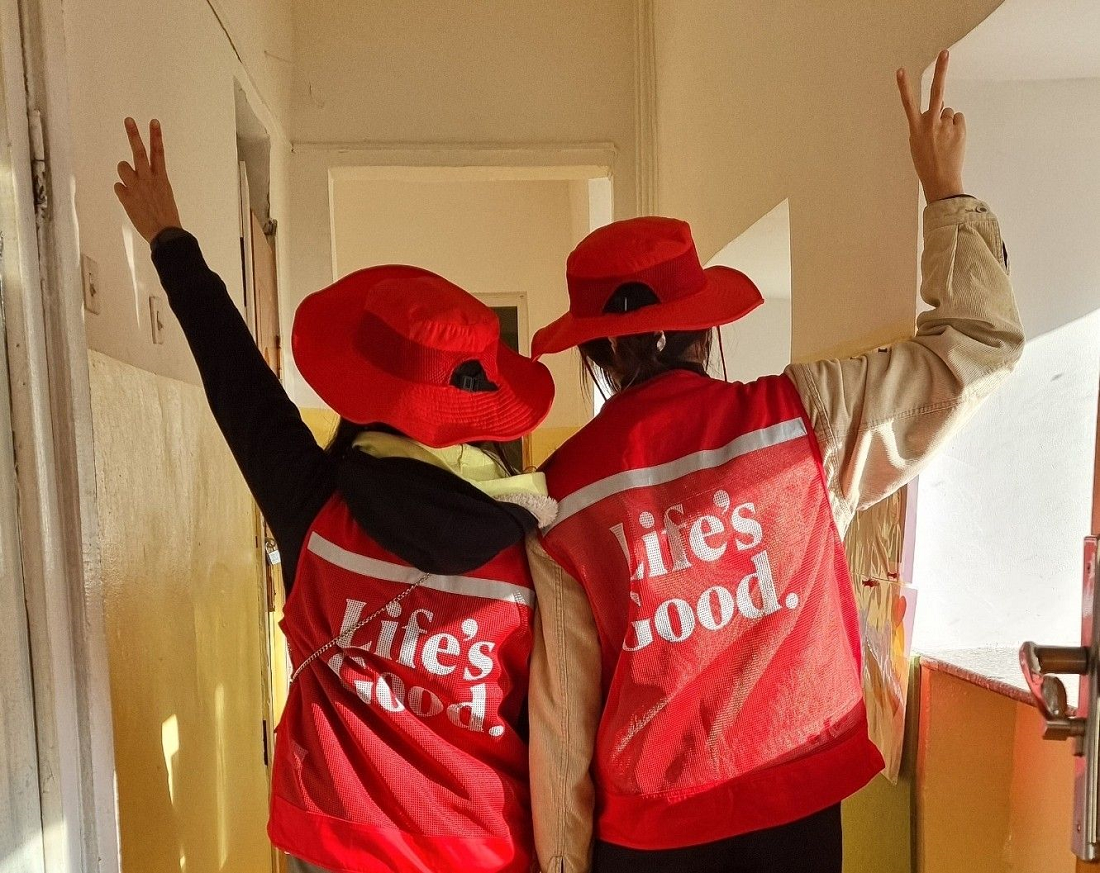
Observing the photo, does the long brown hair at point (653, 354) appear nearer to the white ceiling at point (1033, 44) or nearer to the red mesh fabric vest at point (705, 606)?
the red mesh fabric vest at point (705, 606)

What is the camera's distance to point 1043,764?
1.24m

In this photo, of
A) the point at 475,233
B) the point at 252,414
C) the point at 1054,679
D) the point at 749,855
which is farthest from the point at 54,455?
the point at 475,233

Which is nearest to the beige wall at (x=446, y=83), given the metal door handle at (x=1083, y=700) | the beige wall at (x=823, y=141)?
the beige wall at (x=823, y=141)

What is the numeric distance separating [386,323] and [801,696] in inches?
23.8

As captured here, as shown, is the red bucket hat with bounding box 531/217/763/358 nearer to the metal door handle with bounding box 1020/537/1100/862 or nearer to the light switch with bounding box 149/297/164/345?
the metal door handle with bounding box 1020/537/1100/862

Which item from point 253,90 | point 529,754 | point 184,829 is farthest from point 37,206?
point 253,90

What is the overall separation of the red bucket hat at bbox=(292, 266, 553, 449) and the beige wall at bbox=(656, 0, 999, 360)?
0.68 metres

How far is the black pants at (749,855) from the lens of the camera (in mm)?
1033

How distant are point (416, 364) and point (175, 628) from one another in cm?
78

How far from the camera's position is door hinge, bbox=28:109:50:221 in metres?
1.06

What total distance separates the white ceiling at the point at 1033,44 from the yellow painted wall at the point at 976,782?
2.75 feet

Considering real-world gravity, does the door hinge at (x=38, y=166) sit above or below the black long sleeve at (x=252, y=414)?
above

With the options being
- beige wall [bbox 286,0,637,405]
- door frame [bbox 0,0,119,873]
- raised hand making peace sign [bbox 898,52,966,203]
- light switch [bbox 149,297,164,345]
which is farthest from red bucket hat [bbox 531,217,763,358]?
beige wall [bbox 286,0,637,405]

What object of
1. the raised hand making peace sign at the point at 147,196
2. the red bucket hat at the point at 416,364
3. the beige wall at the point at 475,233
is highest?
the beige wall at the point at 475,233
